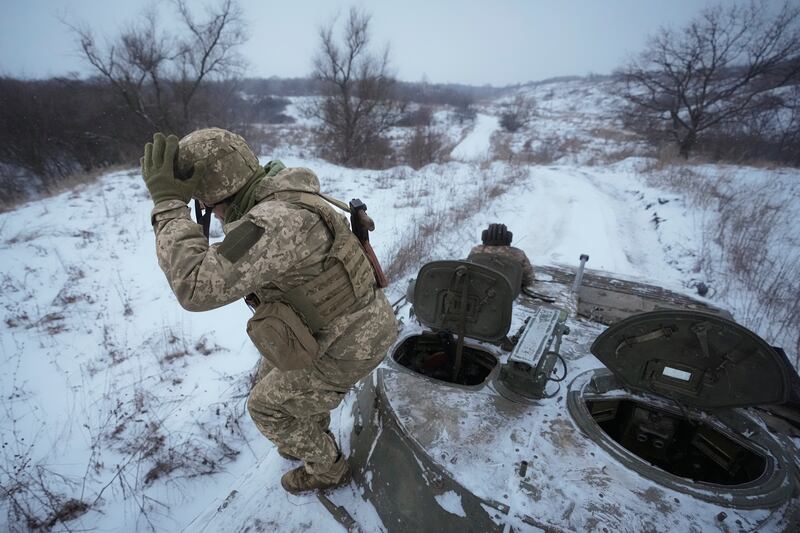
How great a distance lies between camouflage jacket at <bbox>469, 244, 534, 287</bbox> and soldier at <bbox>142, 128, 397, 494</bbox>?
5.34ft

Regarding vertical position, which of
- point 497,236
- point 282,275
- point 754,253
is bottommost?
point 754,253

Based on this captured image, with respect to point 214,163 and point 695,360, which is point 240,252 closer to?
point 214,163

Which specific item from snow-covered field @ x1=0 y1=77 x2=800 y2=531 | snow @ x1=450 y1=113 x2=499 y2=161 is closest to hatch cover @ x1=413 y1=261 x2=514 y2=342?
snow-covered field @ x1=0 y1=77 x2=800 y2=531

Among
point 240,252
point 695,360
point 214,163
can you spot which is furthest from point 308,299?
point 695,360

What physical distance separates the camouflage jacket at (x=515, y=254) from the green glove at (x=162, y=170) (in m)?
2.46

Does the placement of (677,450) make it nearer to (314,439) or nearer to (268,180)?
(314,439)

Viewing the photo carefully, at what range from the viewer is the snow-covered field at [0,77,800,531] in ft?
9.19

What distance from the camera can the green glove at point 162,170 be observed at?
1.61 meters

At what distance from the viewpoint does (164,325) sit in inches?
195

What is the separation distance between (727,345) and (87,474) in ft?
14.3

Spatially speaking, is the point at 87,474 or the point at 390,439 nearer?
the point at 390,439

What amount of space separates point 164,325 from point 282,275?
4.30m

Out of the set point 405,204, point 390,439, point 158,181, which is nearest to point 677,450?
point 390,439

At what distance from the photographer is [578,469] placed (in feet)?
5.48
